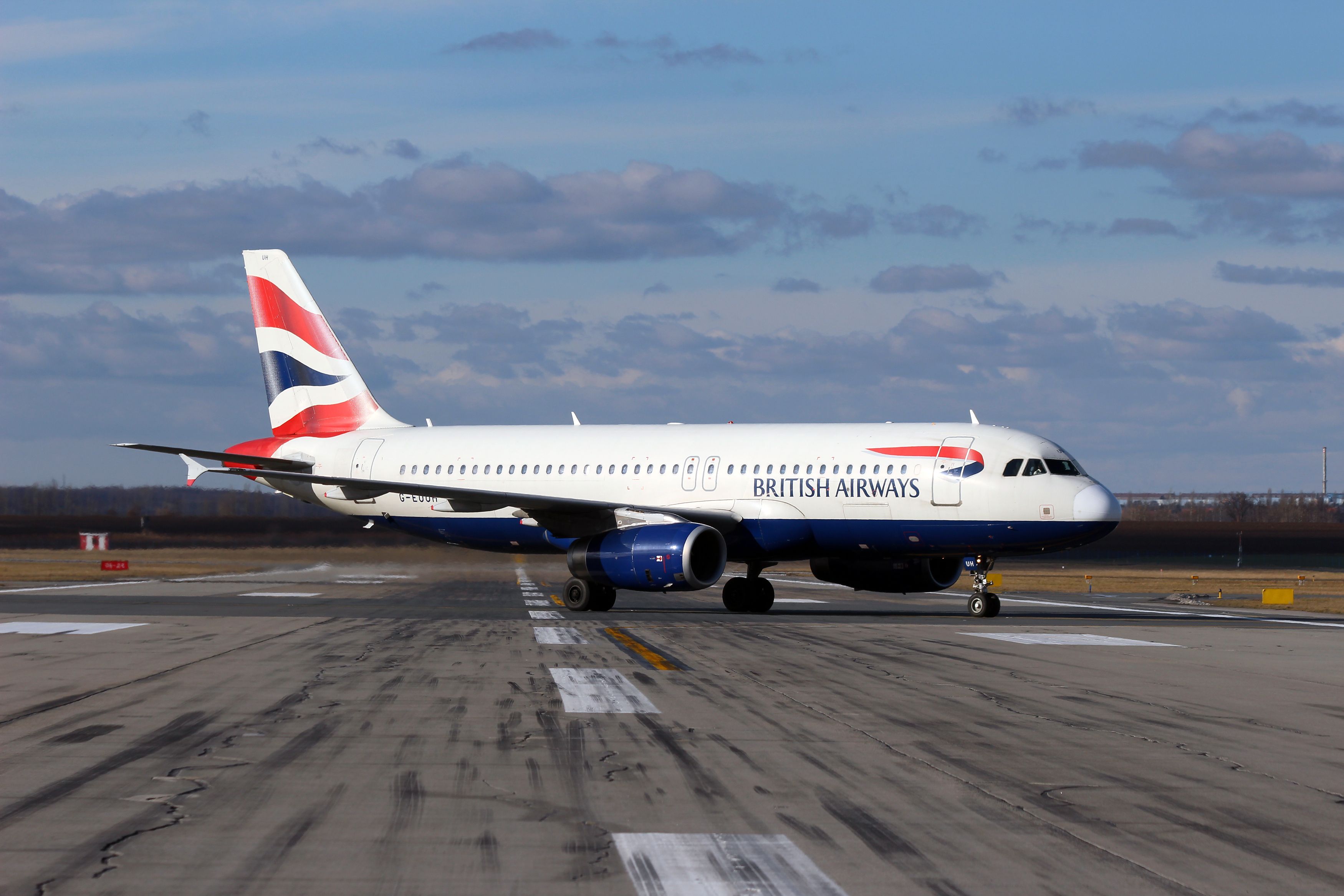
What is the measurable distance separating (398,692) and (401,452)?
2304 centimetres

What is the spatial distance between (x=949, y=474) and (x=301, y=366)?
1963 centimetres

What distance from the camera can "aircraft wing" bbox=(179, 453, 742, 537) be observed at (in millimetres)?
30734

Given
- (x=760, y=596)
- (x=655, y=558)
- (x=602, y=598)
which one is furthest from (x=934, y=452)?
(x=602, y=598)

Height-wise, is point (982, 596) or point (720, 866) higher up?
point (982, 596)

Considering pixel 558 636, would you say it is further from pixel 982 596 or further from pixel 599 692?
pixel 982 596

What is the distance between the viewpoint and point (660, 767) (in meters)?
9.70

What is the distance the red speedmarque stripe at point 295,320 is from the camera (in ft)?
128

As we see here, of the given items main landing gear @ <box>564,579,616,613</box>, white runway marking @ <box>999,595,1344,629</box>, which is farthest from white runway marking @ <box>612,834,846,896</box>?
white runway marking @ <box>999,595,1344,629</box>

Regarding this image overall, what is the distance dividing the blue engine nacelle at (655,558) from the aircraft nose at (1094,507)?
24.7 feet

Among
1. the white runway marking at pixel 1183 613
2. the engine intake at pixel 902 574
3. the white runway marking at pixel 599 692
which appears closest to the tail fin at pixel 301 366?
the engine intake at pixel 902 574

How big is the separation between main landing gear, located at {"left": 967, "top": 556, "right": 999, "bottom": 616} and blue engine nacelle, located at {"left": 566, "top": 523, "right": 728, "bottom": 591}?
5.62 meters

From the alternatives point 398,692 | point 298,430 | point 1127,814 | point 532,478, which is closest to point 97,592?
point 298,430

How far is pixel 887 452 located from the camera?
30.0 metres

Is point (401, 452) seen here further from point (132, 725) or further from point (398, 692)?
point (132, 725)
